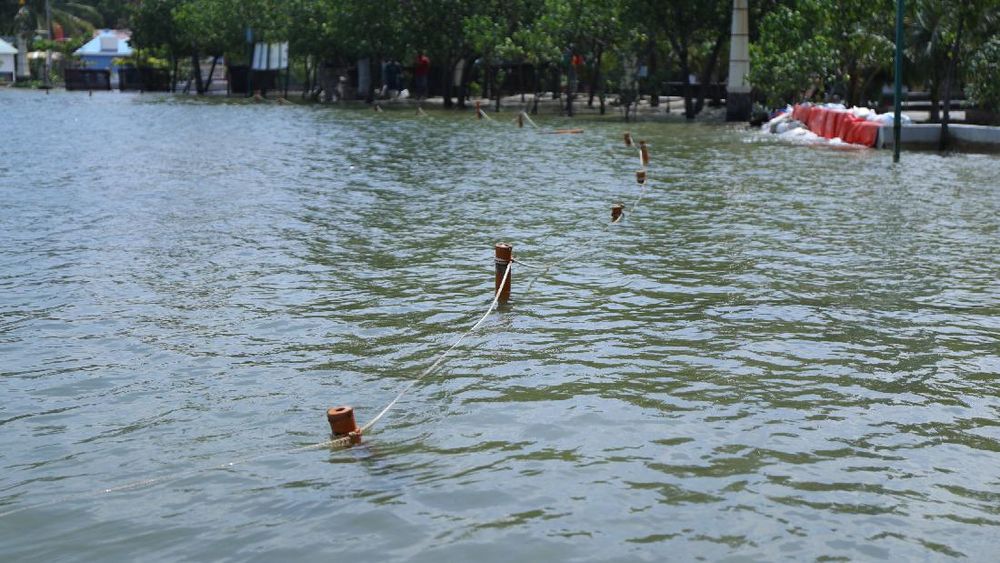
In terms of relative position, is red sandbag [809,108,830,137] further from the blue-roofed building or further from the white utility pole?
the blue-roofed building

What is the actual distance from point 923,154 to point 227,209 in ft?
63.3

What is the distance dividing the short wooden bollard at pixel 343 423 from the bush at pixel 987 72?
98.4 feet

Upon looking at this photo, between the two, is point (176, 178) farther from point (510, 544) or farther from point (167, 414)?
point (510, 544)

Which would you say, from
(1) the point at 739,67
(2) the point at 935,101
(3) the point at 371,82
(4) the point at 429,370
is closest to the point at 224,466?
(4) the point at 429,370

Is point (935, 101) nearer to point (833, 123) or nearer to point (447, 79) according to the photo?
point (833, 123)

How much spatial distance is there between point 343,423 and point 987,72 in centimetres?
3051

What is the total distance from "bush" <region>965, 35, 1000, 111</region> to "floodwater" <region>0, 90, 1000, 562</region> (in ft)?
45.1

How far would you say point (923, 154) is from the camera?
3306cm

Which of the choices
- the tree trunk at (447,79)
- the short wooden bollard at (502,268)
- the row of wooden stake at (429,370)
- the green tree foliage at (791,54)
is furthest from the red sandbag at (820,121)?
the tree trunk at (447,79)

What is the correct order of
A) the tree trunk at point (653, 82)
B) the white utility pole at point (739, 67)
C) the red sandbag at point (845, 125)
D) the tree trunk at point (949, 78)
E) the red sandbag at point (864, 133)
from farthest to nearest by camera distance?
the tree trunk at point (653, 82) < the white utility pole at point (739, 67) < the red sandbag at point (845, 125) < the red sandbag at point (864, 133) < the tree trunk at point (949, 78)

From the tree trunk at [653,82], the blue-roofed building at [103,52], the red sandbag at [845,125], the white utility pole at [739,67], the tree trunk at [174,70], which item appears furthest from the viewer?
the blue-roofed building at [103,52]

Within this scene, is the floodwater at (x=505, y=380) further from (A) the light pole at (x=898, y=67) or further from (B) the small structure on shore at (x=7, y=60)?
(B) the small structure on shore at (x=7, y=60)

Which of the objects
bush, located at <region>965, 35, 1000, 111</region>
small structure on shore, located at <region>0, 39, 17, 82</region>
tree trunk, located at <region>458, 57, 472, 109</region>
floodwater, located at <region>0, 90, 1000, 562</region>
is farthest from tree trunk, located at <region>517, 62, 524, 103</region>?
small structure on shore, located at <region>0, 39, 17, 82</region>

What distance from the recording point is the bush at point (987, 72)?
112 ft
